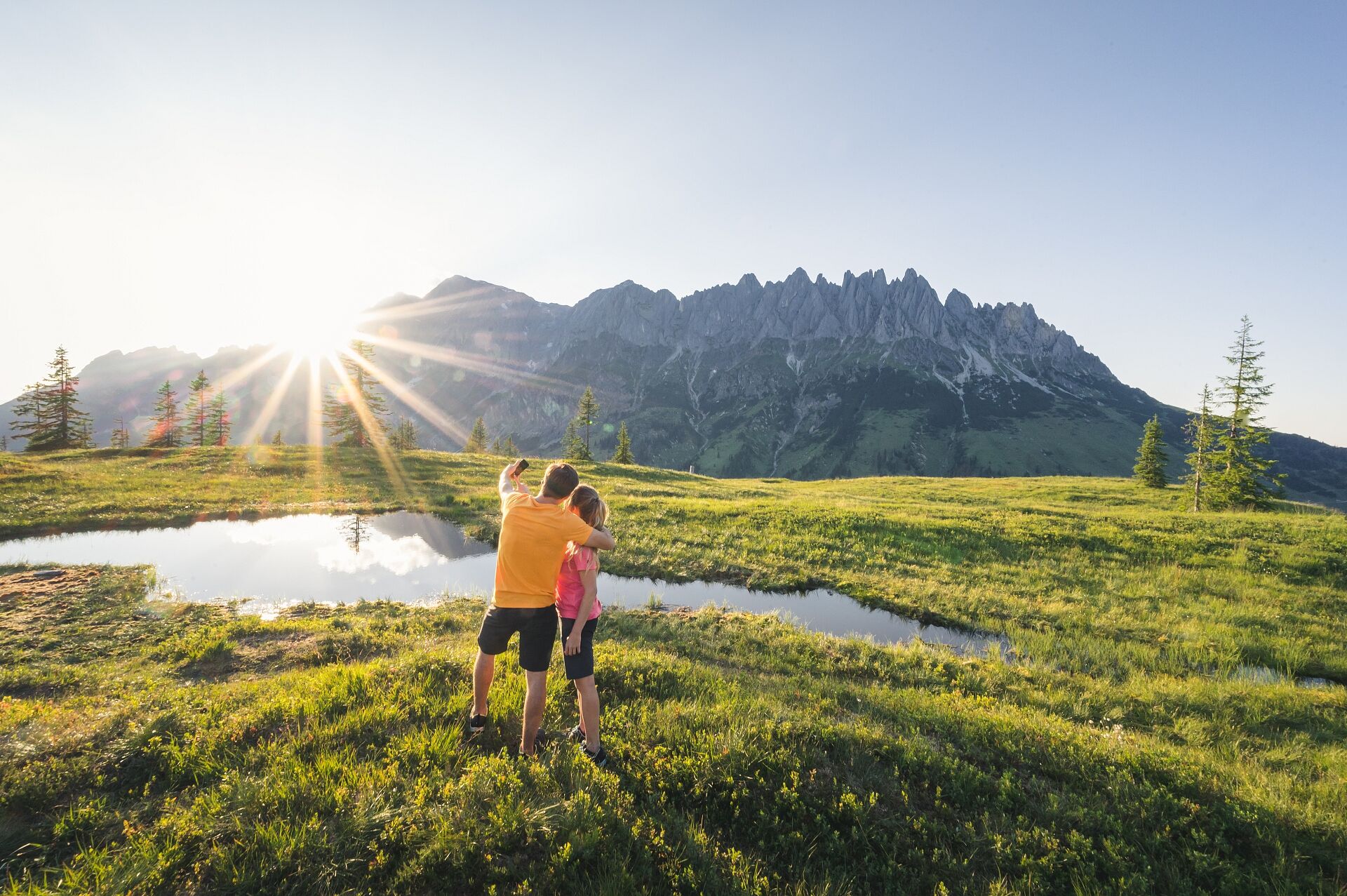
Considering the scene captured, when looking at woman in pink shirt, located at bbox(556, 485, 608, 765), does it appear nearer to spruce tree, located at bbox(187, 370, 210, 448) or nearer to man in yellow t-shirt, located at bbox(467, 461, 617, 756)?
man in yellow t-shirt, located at bbox(467, 461, 617, 756)

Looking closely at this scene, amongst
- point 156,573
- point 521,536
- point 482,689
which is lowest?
point 156,573

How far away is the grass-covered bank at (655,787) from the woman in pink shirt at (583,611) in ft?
1.49

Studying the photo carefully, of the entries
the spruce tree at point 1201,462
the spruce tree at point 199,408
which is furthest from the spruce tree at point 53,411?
the spruce tree at point 1201,462

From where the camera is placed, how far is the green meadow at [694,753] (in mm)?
4590

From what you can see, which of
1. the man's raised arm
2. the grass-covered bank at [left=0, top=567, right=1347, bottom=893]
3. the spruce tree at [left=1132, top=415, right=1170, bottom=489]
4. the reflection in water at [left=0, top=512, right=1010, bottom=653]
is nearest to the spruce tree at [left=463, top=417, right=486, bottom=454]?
the reflection in water at [left=0, top=512, right=1010, bottom=653]

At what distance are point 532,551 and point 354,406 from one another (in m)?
61.2

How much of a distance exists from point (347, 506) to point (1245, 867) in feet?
104

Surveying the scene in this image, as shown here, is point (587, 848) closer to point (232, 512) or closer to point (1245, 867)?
point (1245, 867)

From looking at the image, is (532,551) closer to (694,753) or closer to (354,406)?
(694,753)

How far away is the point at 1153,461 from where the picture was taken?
53.6 metres

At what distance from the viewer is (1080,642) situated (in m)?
12.1

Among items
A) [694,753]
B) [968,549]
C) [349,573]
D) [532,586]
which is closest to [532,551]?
[532,586]

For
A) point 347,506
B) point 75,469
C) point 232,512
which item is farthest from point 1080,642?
point 75,469

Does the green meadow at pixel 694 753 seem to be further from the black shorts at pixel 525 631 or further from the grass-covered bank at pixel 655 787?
the black shorts at pixel 525 631
